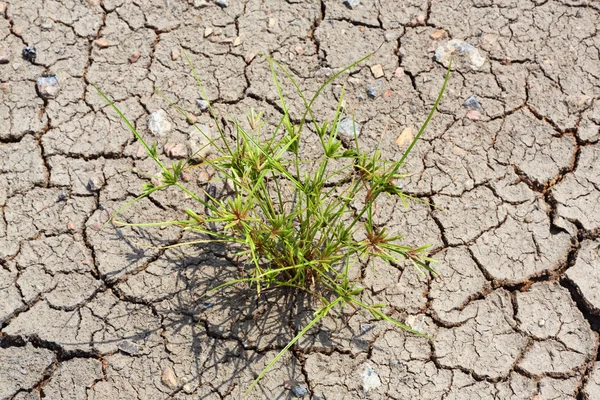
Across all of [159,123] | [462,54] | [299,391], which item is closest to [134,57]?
[159,123]

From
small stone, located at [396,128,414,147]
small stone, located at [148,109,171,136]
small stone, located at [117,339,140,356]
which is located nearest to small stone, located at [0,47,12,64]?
small stone, located at [148,109,171,136]

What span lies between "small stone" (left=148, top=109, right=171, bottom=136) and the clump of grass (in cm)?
23

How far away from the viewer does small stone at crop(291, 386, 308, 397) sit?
264 cm

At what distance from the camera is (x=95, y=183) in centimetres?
301

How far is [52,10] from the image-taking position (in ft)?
11.3

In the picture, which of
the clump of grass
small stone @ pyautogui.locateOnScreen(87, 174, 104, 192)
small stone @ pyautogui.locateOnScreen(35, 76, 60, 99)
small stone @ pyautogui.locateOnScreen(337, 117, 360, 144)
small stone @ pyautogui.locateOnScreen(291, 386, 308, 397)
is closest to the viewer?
the clump of grass

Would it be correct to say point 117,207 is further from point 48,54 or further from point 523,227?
point 523,227

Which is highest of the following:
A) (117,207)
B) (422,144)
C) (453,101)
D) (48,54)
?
(48,54)

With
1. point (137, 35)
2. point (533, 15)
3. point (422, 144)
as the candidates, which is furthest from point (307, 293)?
point (533, 15)

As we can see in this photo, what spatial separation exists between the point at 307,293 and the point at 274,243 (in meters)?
0.30

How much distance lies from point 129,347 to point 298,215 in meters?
0.96

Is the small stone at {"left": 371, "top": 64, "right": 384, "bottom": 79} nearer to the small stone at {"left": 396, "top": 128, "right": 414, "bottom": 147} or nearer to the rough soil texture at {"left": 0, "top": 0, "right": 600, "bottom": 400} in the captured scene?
the rough soil texture at {"left": 0, "top": 0, "right": 600, "bottom": 400}

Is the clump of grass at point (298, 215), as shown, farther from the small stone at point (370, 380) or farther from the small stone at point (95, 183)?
the small stone at point (95, 183)

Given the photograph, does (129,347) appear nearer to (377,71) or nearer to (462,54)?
(377,71)
